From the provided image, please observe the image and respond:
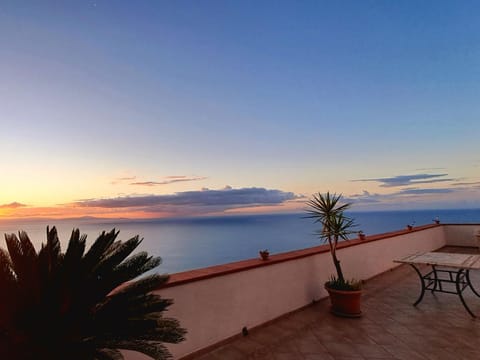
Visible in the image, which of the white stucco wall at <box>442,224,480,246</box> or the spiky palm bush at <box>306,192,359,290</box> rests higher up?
the spiky palm bush at <box>306,192,359,290</box>

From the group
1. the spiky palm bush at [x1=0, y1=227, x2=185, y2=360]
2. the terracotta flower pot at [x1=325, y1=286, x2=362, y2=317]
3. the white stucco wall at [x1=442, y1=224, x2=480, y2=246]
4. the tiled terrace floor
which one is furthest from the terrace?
the white stucco wall at [x1=442, y1=224, x2=480, y2=246]

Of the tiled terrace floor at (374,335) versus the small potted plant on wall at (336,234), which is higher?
the small potted plant on wall at (336,234)

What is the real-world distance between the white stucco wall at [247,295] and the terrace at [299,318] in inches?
0.4

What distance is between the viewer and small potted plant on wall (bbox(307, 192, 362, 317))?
12.2 ft

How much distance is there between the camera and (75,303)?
1509 mm

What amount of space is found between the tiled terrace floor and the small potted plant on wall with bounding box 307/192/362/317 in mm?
177

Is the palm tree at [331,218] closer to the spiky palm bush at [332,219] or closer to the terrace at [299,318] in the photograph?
the spiky palm bush at [332,219]

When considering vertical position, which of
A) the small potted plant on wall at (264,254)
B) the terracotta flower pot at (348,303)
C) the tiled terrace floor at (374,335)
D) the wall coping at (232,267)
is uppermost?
the small potted plant on wall at (264,254)

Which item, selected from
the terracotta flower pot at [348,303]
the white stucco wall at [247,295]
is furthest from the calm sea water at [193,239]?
the terracotta flower pot at [348,303]

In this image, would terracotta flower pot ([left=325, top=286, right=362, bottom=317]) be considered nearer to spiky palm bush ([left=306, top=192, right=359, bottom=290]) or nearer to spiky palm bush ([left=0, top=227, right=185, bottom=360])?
spiky palm bush ([left=306, top=192, right=359, bottom=290])

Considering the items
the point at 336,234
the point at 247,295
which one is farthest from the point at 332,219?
the point at 247,295

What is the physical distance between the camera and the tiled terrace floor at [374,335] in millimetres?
2756

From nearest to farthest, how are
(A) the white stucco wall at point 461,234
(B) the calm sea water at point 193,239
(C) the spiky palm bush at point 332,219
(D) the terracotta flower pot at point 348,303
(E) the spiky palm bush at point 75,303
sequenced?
(E) the spiky palm bush at point 75,303
(B) the calm sea water at point 193,239
(D) the terracotta flower pot at point 348,303
(C) the spiky palm bush at point 332,219
(A) the white stucco wall at point 461,234

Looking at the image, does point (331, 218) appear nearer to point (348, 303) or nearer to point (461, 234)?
point (348, 303)
